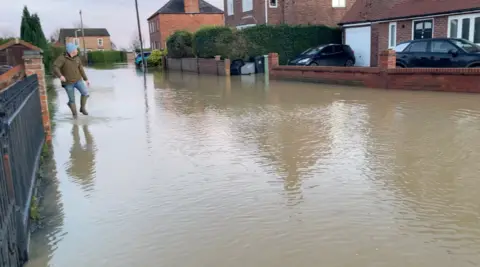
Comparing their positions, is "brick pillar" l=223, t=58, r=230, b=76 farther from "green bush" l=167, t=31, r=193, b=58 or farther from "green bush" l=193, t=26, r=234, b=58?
"green bush" l=167, t=31, r=193, b=58

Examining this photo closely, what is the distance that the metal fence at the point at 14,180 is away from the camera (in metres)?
2.98

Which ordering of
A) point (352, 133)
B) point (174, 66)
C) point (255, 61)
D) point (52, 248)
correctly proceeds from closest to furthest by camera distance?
point (52, 248), point (352, 133), point (255, 61), point (174, 66)

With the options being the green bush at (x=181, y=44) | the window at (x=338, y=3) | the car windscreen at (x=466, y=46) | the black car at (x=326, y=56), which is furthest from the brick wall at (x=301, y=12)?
the car windscreen at (x=466, y=46)

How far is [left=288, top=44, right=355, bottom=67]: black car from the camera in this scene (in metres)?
21.6

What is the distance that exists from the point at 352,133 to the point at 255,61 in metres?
19.6

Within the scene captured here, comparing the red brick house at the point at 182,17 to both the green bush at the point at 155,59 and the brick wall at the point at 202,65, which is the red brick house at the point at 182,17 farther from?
the brick wall at the point at 202,65

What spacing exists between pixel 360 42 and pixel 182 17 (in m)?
35.9

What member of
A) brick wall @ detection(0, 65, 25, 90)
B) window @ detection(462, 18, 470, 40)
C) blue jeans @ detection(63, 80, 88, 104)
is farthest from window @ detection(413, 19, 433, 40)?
brick wall @ detection(0, 65, 25, 90)

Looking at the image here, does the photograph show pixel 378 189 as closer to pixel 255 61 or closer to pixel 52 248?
pixel 52 248

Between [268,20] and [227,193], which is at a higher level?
[268,20]

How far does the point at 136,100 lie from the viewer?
1427 cm

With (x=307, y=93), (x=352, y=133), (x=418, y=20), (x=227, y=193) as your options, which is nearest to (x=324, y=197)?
(x=227, y=193)

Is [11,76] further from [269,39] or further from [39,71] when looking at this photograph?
A: [269,39]

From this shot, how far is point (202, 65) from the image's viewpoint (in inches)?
1159
